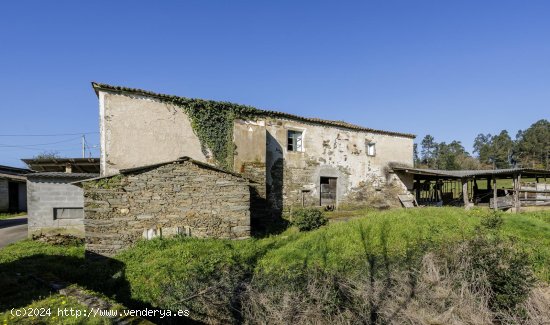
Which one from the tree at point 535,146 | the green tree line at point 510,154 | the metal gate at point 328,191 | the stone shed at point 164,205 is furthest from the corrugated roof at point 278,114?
the tree at point 535,146

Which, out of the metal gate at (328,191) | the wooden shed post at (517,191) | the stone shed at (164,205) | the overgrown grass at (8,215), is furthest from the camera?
the overgrown grass at (8,215)

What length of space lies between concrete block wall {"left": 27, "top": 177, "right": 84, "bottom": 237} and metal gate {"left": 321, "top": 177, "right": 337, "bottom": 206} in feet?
39.6

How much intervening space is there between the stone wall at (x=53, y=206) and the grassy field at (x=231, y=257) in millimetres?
1299

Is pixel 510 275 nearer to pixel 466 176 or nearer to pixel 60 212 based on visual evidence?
pixel 466 176

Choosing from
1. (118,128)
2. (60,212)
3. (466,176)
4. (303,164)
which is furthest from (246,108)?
(466,176)

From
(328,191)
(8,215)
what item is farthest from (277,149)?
(8,215)

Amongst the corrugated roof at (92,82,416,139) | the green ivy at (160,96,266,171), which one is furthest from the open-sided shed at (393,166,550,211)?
the green ivy at (160,96,266,171)

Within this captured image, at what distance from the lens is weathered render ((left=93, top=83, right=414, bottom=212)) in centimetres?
1173

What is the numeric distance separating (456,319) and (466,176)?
41.0 feet

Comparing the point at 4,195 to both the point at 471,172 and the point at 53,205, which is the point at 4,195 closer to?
the point at 53,205

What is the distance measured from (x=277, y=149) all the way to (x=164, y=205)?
7.03 meters

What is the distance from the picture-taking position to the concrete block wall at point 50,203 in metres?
12.2

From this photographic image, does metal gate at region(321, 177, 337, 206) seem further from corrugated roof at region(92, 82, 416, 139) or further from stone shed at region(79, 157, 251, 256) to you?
stone shed at region(79, 157, 251, 256)

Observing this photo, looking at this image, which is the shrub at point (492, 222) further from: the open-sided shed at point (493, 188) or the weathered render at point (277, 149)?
the weathered render at point (277, 149)
